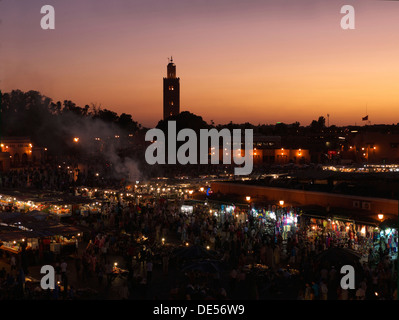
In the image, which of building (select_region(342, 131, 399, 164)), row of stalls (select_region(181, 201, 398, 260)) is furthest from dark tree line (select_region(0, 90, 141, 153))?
row of stalls (select_region(181, 201, 398, 260))

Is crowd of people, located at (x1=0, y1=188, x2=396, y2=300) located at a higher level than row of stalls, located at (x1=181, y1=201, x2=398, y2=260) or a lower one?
lower

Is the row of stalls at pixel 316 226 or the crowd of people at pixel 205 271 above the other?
the row of stalls at pixel 316 226

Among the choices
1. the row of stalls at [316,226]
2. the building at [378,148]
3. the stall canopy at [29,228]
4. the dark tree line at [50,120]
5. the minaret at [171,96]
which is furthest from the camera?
the minaret at [171,96]

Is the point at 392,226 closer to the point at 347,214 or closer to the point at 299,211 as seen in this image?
the point at 347,214

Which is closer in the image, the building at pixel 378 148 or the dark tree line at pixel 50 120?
the building at pixel 378 148

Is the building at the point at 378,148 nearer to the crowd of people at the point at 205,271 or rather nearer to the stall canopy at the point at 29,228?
the crowd of people at the point at 205,271

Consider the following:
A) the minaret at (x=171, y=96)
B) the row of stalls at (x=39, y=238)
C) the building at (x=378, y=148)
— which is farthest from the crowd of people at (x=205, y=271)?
the minaret at (x=171, y=96)

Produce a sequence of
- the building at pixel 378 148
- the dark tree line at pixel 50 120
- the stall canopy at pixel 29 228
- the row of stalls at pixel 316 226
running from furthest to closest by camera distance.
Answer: the dark tree line at pixel 50 120
the building at pixel 378 148
the row of stalls at pixel 316 226
the stall canopy at pixel 29 228

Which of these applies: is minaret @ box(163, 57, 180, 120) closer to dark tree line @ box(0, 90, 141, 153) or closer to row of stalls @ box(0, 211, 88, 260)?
dark tree line @ box(0, 90, 141, 153)

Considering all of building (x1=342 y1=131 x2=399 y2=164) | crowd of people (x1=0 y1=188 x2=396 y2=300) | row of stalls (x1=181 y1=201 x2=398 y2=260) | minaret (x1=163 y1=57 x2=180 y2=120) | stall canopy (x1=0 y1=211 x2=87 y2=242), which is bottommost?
crowd of people (x1=0 y1=188 x2=396 y2=300)

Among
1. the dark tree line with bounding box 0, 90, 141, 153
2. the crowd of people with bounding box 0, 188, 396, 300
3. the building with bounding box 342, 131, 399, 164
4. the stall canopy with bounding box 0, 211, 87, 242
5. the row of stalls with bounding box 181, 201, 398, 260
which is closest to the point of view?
the crowd of people with bounding box 0, 188, 396, 300

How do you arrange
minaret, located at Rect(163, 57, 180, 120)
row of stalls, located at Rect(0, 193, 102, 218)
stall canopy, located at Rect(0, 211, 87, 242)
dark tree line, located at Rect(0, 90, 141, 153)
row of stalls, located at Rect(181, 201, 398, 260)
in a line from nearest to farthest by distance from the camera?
stall canopy, located at Rect(0, 211, 87, 242) < row of stalls, located at Rect(181, 201, 398, 260) < row of stalls, located at Rect(0, 193, 102, 218) < dark tree line, located at Rect(0, 90, 141, 153) < minaret, located at Rect(163, 57, 180, 120)

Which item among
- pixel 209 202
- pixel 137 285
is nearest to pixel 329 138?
pixel 209 202
